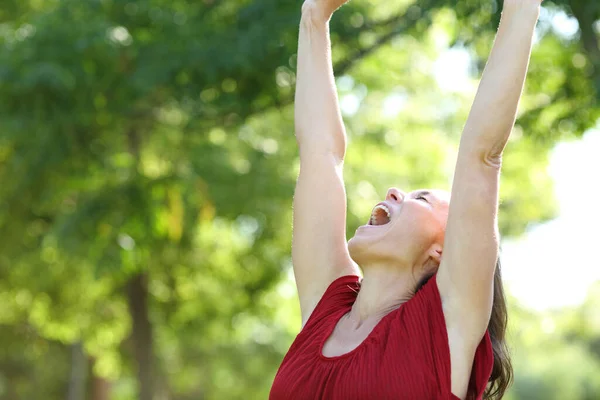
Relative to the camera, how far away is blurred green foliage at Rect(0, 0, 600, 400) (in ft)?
23.6

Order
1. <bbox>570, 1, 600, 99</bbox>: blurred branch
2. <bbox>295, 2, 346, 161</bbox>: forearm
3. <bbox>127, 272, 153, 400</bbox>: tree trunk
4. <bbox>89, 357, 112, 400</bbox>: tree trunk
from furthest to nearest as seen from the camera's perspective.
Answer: <bbox>89, 357, 112, 400</bbox>: tree trunk, <bbox>127, 272, 153, 400</bbox>: tree trunk, <bbox>570, 1, 600, 99</bbox>: blurred branch, <bbox>295, 2, 346, 161</bbox>: forearm

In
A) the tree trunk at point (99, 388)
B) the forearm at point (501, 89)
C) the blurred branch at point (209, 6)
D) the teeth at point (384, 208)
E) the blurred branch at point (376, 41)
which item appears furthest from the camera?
the tree trunk at point (99, 388)

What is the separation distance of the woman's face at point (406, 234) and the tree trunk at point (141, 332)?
10.7m

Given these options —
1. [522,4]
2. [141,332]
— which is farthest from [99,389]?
[522,4]

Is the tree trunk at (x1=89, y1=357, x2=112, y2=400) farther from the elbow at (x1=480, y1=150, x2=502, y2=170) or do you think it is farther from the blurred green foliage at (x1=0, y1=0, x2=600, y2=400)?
the elbow at (x1=480, y1=150, x2=502, y2=170)

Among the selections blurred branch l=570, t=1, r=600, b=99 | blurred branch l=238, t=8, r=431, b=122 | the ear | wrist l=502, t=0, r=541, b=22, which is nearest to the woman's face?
the ear

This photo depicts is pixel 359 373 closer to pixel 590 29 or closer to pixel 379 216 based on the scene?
pixel 379 216

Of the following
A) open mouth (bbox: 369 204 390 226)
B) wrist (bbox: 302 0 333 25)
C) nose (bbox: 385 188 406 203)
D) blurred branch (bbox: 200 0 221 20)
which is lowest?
open mouth (bbox: 369 204 390 226)

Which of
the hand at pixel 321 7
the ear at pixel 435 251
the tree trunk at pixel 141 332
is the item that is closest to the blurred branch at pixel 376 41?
the hand at pixel 321 7

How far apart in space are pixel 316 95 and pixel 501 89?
83 centimetres

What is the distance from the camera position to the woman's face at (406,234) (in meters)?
Answer: 2.41

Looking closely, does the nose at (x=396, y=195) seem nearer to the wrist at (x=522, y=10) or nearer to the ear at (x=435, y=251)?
the ear at (x=435, y=251)

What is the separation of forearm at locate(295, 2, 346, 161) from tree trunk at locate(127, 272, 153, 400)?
10.4 metres

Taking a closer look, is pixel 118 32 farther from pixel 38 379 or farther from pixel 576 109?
pixel 38 379
